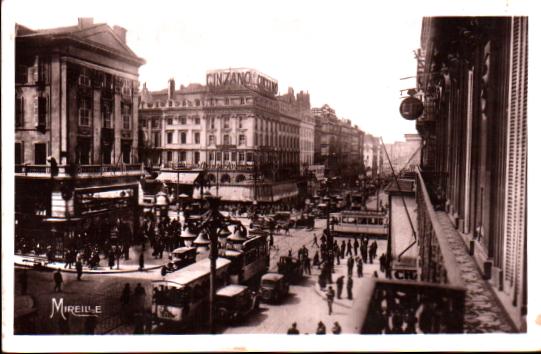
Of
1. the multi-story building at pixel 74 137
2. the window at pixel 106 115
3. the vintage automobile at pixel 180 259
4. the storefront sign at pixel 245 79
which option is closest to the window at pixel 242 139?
the multi-story building at pixel 74 137

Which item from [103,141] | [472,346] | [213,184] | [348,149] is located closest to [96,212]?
[103,141]

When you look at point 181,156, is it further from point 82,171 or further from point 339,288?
point 339,288

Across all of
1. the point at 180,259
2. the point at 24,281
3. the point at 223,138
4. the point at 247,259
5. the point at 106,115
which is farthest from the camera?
the point at 223,138

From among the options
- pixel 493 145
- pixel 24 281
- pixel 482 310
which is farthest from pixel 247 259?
pixel 482 310

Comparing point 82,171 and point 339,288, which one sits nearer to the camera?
point 339,288

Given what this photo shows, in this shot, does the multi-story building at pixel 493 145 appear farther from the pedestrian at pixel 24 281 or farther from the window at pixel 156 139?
the window at pixel 156 139

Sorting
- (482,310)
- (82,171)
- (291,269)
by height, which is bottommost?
(291,269)

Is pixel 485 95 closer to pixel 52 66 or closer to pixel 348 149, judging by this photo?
pixel 52 66

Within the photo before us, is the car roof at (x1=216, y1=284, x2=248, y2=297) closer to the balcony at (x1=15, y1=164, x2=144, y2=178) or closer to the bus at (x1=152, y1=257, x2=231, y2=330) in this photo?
the bus at (x1=152, y1=257, x2=231, y2=330)
